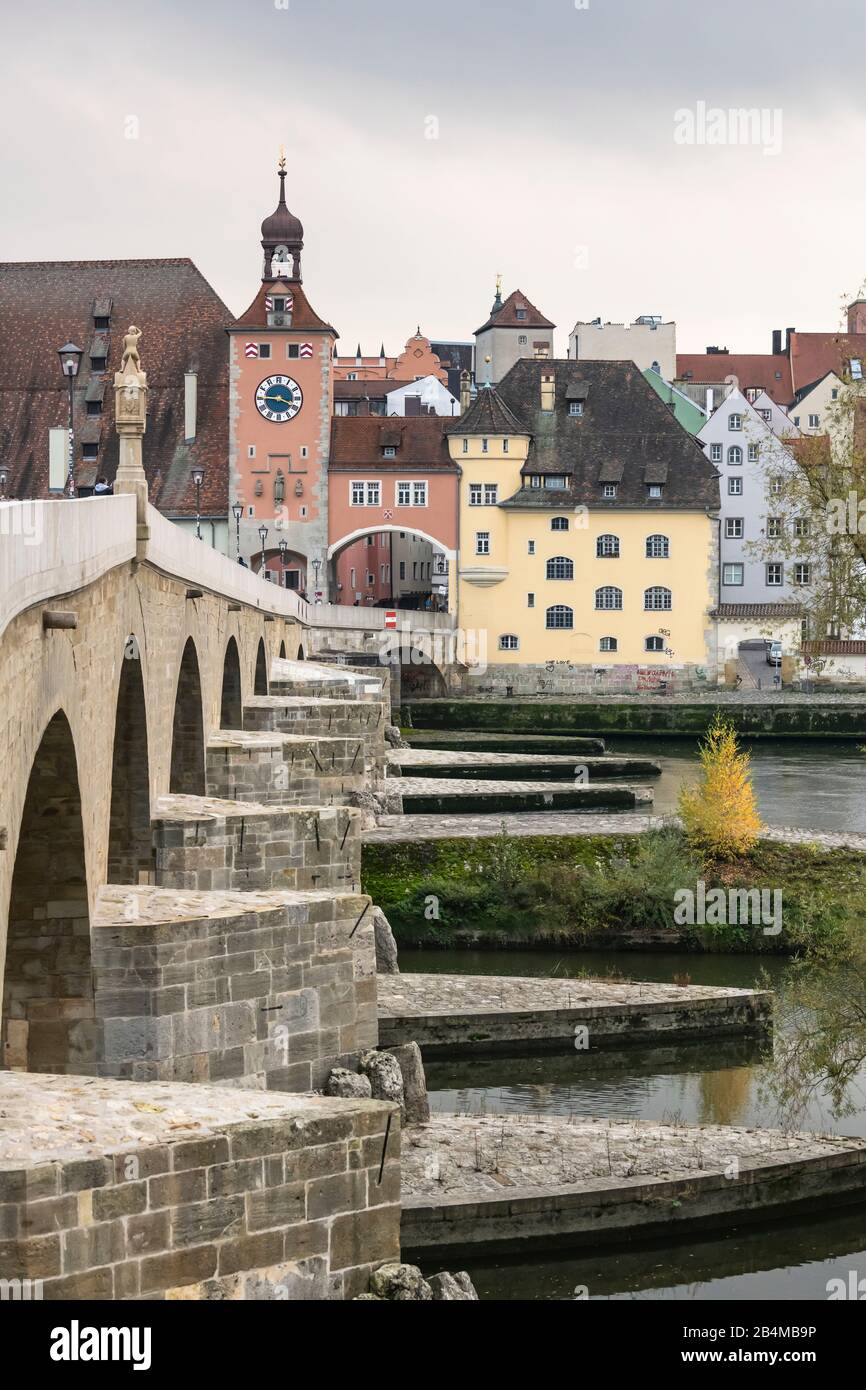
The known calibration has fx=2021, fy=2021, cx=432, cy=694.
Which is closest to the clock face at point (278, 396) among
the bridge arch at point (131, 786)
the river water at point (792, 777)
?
the river water at point (792, 777)

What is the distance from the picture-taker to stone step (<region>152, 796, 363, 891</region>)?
1998cm

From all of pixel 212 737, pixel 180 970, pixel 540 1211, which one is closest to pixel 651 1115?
pixel 540 1211

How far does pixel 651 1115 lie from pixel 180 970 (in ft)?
23.8

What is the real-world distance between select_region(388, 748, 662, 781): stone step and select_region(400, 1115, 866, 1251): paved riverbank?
2956 centimetres

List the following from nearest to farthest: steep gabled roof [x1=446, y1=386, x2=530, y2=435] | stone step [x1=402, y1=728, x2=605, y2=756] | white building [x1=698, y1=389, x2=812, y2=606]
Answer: stone step [x1=402, y1=728, x2=605, y2=756] → steep gabled roof [x1=446, y1=386, x2=530, y2=435] → white building [x1=698, y1=389, x2=812, y2=606]

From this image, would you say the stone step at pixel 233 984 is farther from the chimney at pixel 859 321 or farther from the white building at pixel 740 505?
the chimney at pixel 859 321

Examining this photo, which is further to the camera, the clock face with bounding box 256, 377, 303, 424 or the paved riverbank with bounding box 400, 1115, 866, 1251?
the clock face with bounding box 256, 377, 303, 424

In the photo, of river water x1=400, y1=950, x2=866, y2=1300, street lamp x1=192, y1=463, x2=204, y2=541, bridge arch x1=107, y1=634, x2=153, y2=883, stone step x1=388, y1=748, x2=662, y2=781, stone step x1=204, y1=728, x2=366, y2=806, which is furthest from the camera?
stone step x1=388, y1=748, x2=662, y2=781

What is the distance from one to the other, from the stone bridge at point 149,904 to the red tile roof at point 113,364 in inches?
1951

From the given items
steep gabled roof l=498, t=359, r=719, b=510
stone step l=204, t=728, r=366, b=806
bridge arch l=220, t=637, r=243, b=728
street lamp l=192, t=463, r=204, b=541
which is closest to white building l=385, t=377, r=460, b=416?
steep gabled roof l=498, t=359, r=719, b=510

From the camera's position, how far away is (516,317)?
10675 centimetres

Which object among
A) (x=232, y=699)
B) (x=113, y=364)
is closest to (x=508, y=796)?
(x=232, y=699)

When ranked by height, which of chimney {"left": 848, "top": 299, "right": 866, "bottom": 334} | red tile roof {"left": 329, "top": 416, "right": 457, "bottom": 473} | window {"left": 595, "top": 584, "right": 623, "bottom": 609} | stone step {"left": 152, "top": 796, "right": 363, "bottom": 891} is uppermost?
chimney {"left": 848, "top": 299, "right": 866, "bottom": 334}

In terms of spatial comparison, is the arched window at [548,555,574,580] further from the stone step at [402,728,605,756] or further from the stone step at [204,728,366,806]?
the stone step at [204,728,366,806]
